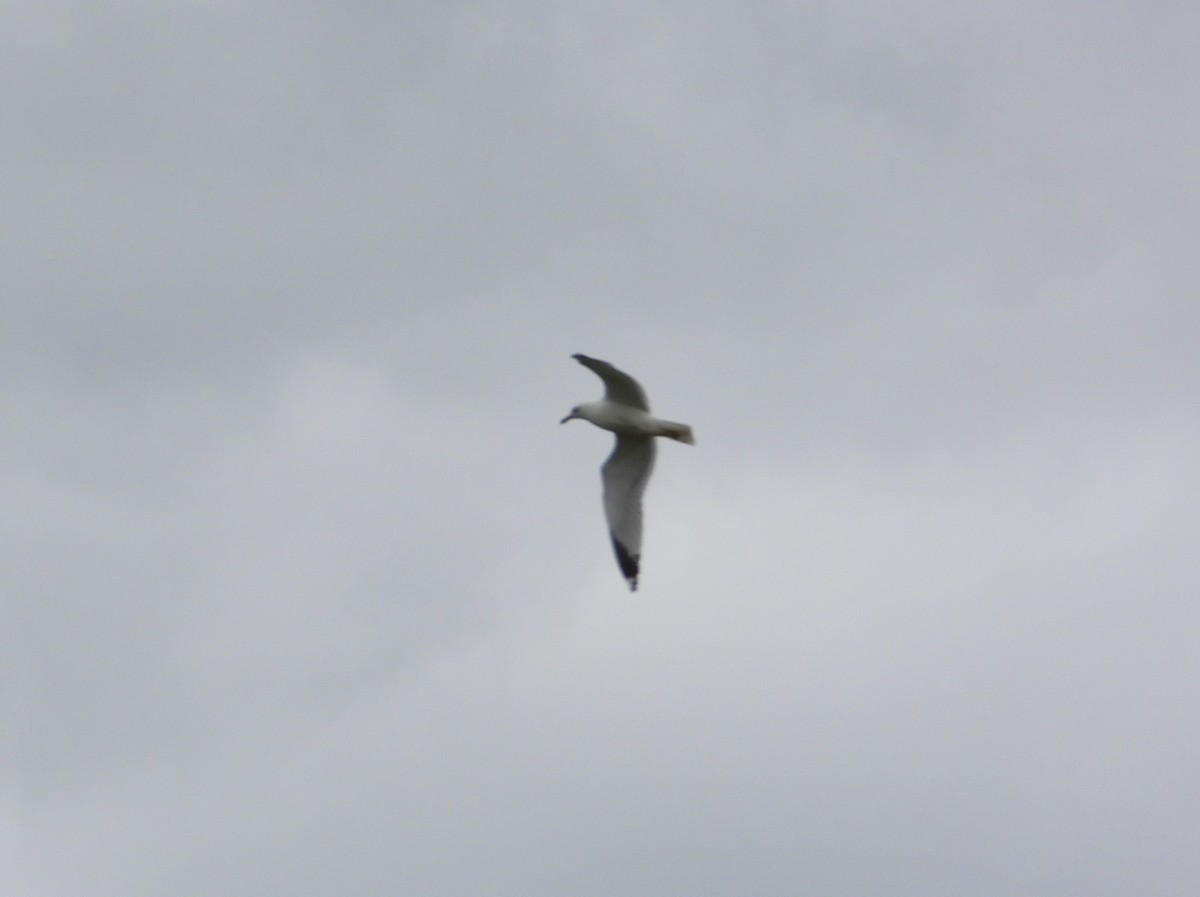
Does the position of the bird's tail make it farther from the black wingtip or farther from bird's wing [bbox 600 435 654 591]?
the black wingtip

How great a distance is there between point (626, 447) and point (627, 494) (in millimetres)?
603

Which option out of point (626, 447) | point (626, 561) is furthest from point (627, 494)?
point (626, 561)

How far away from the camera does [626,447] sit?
2267 cm

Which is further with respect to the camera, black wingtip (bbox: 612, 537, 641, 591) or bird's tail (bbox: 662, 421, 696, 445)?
black wingtip (bbox: 612, 537, 641, 591)

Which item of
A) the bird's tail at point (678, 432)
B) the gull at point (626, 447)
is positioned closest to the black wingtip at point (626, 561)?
the gull at point (626, 447)

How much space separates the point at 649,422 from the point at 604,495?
1622 millimetres

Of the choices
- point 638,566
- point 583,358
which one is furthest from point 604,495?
point 583,358

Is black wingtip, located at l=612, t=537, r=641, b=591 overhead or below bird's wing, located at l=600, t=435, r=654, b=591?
below

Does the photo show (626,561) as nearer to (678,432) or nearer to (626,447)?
(626,447)

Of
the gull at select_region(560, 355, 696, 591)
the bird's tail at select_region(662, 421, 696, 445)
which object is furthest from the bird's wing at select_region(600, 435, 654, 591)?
the bird's tail at select_region(662, 421, 696, 445)

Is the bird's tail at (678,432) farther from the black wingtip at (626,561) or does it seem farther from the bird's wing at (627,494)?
the black wingtip at (626,561)

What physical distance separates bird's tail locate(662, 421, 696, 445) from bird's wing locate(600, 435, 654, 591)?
599mm

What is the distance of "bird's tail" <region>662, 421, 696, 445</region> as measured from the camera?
21.8 meters

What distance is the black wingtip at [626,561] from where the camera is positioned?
2325cm
